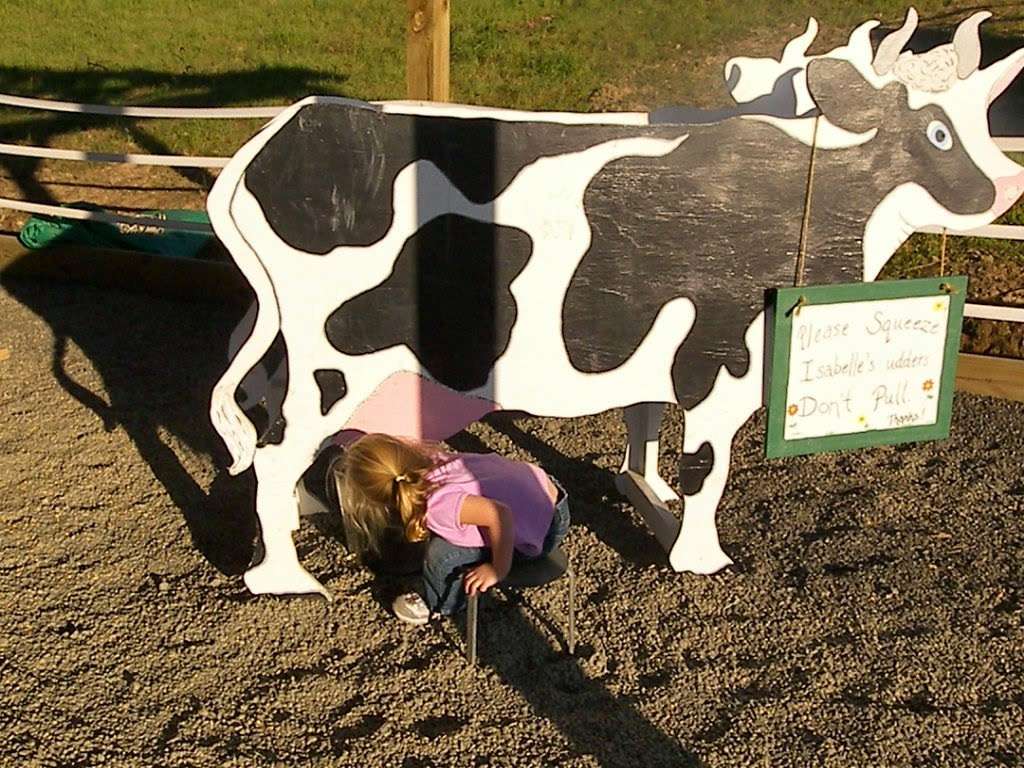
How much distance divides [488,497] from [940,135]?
1.58 meters

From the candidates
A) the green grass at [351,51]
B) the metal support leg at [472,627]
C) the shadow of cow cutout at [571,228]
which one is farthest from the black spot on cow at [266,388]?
the green grass at [351,51]

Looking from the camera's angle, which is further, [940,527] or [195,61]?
[195,61]

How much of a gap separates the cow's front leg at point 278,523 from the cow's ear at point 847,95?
1700mm

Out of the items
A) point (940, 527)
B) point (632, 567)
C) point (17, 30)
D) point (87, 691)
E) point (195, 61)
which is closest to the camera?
point (87, 691)

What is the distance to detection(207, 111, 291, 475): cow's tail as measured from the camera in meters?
2.69

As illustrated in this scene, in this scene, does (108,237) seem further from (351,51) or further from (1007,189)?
(351,51)

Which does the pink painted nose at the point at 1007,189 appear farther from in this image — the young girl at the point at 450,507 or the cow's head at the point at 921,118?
the young girl at the point at 450,507

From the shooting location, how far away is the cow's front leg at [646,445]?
3.71 meters

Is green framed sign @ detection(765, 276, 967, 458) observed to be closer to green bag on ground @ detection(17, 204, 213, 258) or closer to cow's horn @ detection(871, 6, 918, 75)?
cow's horn @ detection(871, 6, 918, 75)

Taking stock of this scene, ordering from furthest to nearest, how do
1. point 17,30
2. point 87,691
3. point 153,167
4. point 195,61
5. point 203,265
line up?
point 17,30 < point 195,61 < point 153,167 < point 203,265 < point 87,691

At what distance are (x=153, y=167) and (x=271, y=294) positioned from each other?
233 inches

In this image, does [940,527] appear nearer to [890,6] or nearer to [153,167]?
[153,167]

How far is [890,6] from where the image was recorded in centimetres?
1178

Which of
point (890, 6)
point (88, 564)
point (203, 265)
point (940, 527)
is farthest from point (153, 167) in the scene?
point (890, 6)
